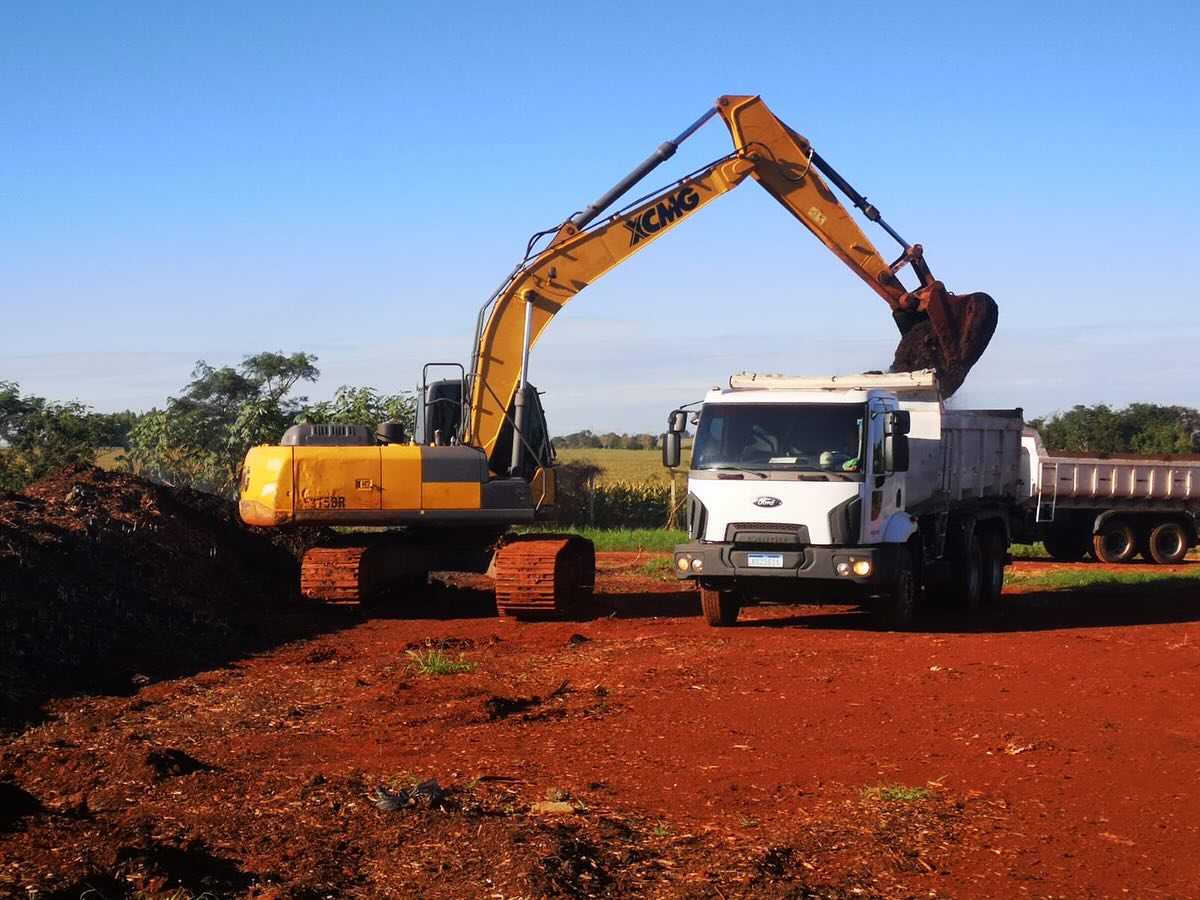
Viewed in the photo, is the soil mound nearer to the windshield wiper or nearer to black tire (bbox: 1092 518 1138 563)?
the windshield wiper

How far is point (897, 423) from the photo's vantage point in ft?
48.3

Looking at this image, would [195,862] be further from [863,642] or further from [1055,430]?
[1055,430]

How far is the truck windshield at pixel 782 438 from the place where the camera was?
14633mm

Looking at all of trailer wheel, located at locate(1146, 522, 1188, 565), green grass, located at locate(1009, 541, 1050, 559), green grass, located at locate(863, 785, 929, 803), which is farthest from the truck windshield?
green grass, located at locate(1009, 541, 1050, 559)

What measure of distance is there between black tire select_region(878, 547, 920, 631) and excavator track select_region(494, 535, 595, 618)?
3727mm

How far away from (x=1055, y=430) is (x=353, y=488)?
144 feet

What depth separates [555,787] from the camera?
8.11 metres

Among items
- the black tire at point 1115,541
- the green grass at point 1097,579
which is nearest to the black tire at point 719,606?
the green grass at point 1097,579

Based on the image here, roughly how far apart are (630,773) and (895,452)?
23.4ft

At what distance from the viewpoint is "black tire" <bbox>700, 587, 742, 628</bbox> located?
51.1 feet

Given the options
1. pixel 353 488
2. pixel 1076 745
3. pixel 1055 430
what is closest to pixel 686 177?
pixel 353 488

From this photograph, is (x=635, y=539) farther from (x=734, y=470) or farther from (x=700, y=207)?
(x=734, y=470)

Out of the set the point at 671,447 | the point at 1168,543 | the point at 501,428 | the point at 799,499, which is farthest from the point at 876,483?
the point at 1168,543

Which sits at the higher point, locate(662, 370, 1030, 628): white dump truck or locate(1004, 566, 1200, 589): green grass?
locate(662, 370, 1030, 628): white dump truck
